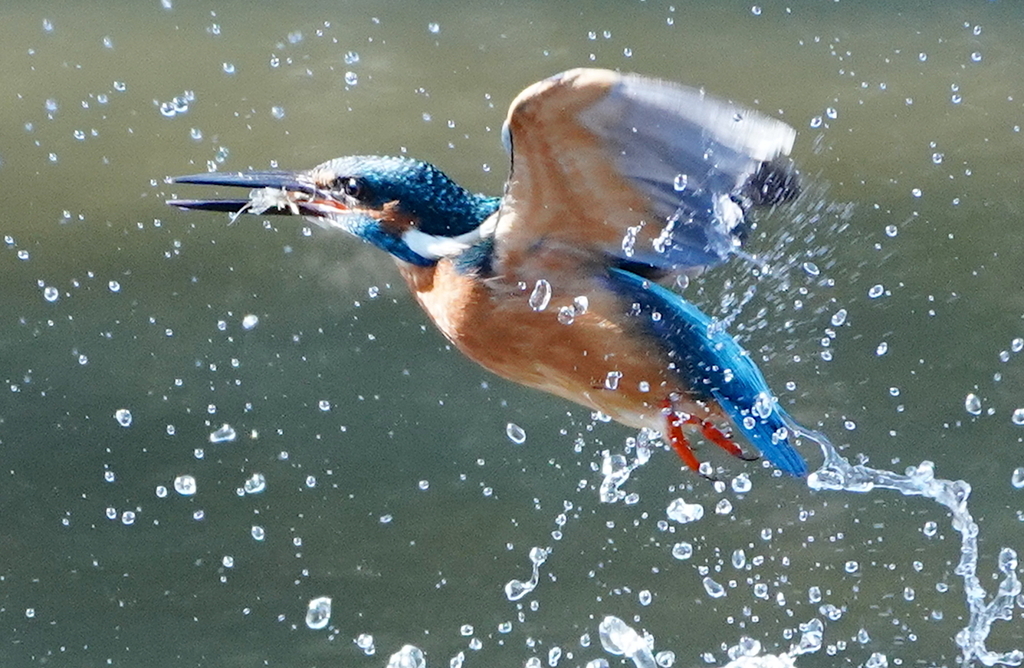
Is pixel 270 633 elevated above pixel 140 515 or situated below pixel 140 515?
below

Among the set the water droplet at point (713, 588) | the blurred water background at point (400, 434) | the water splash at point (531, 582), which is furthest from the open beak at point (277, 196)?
the water droplet at point (713, 588)

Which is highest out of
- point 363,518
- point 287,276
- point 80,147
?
point 80,147

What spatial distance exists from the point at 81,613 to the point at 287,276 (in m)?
0.53

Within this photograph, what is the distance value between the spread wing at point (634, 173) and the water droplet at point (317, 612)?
85cm

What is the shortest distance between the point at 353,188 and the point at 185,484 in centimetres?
80

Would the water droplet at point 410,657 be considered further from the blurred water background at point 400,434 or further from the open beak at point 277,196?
the open beak at point 277,196

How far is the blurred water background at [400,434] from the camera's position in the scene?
1947 millimetres

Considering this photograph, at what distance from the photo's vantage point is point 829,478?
194 cm

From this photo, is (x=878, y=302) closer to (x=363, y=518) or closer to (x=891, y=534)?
(x=891, y=534)

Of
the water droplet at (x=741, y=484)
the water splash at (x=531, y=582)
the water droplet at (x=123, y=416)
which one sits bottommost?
the water splash at (x=531, y=582)

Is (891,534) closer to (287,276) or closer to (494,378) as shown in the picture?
(494,378)

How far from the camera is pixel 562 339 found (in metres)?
1.29

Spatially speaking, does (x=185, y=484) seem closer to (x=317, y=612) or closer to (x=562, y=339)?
(x=317, y=612)

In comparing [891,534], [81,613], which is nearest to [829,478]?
[891,534]
